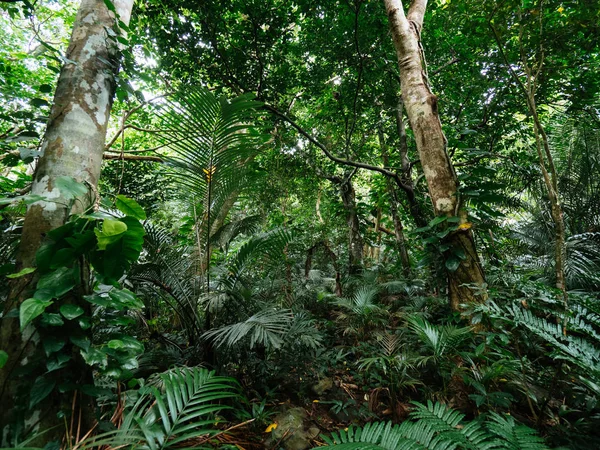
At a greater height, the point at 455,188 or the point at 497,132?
the point at 497,132

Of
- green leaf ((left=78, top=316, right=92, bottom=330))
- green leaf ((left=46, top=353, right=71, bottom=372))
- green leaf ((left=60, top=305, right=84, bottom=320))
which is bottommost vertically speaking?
green leaf ((left=46, top=353, right=71, bottom=372))

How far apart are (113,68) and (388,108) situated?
13.9 ft

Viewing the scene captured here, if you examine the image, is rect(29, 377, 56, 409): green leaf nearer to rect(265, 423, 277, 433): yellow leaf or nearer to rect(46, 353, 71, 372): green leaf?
rect(46, 353, 71, 372): green leaf

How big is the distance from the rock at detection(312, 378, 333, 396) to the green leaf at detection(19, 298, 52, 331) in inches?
77.9

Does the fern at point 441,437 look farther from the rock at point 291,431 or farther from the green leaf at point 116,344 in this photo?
the green leaf at point 116,344

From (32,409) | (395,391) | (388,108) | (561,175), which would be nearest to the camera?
(32,409)

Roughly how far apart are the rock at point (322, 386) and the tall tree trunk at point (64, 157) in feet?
5.42

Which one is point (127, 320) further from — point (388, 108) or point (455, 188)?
point (388, 108)

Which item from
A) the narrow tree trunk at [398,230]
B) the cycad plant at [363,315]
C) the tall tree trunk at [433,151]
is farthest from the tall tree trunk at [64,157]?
the narrow tree trunk at [398,230]

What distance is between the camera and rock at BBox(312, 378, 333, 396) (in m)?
2.23

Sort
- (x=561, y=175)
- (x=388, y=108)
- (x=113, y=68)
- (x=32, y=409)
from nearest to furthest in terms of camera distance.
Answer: (x=32, y=409) → (x=113, y=68) → (x=561, y=175) → (x=388, y=108)

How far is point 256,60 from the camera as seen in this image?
3852 mm

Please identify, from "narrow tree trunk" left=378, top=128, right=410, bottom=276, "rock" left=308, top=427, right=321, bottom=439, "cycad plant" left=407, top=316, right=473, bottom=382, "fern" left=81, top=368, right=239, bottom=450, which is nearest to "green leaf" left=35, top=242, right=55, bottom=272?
"fern" left=81, top=368, right=239, bottom=450

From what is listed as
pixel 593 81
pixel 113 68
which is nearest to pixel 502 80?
pixel 593 81
